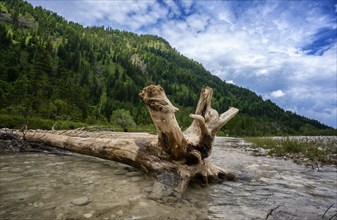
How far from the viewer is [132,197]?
469 centimetres

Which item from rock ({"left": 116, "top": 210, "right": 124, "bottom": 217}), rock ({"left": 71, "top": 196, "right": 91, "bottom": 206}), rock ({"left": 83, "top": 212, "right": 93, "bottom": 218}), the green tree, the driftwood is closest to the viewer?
rock ({"left": 83, "top": 212, "right": 93, "bottom": 218})

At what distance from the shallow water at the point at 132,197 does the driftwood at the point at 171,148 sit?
327mm

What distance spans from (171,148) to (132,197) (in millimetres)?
1666

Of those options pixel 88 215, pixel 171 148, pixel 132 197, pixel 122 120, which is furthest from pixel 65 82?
pixel 88 215

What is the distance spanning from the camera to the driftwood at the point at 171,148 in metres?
5.75

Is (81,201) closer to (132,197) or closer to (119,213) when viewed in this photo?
(119,213)

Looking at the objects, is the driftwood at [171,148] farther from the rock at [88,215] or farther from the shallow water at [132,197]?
the rock at [88,215]

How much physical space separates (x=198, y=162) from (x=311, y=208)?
2.60m

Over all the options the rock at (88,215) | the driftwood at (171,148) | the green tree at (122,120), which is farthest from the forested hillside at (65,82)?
the rock at (88,215)

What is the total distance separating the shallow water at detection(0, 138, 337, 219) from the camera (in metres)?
3.87

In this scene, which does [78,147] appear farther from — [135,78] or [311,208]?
[135,78]

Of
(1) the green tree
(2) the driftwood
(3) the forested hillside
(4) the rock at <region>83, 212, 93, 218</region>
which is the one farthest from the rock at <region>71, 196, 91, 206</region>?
(1) the green tree

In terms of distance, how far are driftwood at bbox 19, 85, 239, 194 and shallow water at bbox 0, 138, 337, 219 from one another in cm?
33

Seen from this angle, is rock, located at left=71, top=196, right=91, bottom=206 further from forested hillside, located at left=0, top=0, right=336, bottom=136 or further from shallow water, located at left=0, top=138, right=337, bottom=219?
forested hillside, located at left=0, top=0, right=336, bottom=136
